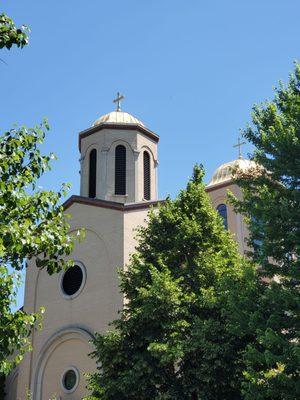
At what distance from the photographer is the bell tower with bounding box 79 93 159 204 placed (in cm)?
2364

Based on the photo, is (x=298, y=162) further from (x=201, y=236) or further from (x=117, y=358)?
(x=117, y=358)

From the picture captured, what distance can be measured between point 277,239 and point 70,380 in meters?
12.7

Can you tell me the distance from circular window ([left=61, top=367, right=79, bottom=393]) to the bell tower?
6.99 meters

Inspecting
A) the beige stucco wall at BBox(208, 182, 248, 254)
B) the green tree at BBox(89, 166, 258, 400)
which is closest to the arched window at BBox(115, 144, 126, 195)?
the beige stucco wall at BBox(208, 182, 248, 254)

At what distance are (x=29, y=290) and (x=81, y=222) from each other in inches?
143

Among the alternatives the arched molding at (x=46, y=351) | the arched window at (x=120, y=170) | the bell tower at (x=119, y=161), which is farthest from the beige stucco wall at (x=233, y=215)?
the arched molding at (x=46, y=351)

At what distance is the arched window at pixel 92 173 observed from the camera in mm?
24375

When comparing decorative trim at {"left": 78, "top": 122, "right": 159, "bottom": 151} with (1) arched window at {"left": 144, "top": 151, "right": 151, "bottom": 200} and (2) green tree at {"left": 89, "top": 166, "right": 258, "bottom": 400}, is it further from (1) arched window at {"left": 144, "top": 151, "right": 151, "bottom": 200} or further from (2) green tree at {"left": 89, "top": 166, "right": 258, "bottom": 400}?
(2) green tree at {"left": 89, "top": 166, "right": 258, "bottom": 400}

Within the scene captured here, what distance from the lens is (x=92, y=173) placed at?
24.7 meters

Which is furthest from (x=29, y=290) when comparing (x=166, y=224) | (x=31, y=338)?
(x=166, y=224)

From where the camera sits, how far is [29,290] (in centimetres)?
2297

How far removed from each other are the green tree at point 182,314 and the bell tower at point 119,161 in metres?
7.82

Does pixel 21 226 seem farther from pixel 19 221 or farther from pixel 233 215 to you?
pixel 233 215

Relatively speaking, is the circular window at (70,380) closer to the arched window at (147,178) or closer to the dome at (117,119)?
the arched window at (147,178)
